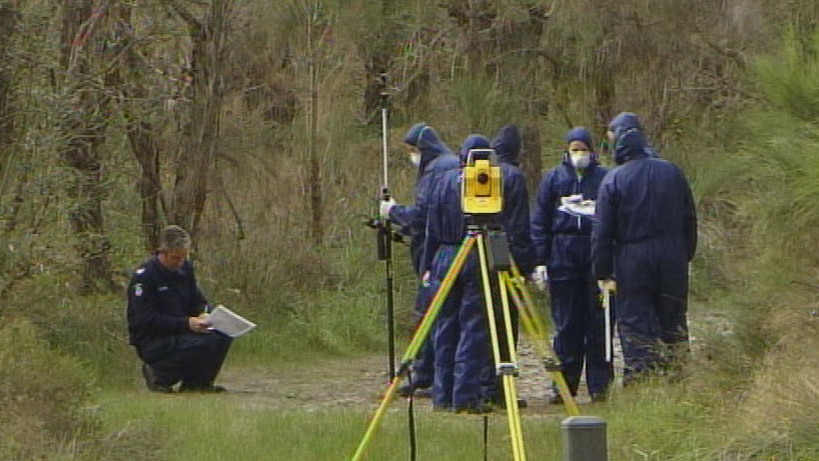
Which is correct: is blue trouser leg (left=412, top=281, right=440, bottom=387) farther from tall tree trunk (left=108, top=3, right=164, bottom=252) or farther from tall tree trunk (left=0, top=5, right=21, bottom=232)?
tall tree trunk (left=108, top=3, right=164, bottom=252)

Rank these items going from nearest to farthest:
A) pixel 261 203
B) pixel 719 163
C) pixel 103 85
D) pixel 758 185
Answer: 1. pixel 758 185
2. pixel 103 85
3. pixel 719 163
4. pixel 261 203

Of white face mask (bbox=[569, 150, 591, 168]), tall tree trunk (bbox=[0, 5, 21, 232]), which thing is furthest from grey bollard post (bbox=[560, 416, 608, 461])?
tall tree trunk (bbox=[0, 5, 21, 232])

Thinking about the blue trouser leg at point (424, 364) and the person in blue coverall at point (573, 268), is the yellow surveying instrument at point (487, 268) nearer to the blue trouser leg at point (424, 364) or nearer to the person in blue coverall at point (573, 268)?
the person in blue coverall at point (573, 268)

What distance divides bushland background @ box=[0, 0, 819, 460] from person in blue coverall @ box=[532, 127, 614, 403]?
88 cm

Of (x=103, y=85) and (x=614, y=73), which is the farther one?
(x=614, y=73)

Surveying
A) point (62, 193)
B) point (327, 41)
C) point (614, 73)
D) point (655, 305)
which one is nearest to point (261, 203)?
point (327, 41)

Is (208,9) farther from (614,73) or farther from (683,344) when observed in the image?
(683,344)

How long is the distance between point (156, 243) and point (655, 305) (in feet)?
22.1

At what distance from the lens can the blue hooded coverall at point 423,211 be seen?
12.5m

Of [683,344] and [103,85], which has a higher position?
[103,85]

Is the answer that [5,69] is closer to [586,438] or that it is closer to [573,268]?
[573,268]

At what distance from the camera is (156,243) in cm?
1719

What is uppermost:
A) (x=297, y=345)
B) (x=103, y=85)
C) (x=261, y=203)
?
(x=103, y=85)

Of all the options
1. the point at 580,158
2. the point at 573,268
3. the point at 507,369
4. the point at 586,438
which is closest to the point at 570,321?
the point at 573,268
